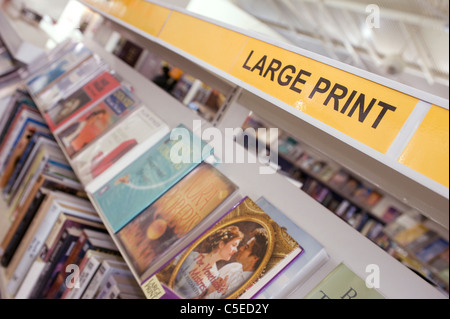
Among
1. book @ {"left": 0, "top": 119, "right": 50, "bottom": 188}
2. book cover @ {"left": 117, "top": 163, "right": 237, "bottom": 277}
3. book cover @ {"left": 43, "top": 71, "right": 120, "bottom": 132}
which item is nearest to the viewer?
book cover @ {"left": 117, "top": 163, "right": 237, "bottom": 277}

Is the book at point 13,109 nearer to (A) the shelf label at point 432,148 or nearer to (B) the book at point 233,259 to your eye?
(B) the book at point 233,259

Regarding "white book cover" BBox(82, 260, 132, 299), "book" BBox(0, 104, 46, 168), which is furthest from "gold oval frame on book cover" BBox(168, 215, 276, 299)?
"book" BBox(0, 104, 46, 168)

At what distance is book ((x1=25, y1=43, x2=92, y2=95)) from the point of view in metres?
2.28

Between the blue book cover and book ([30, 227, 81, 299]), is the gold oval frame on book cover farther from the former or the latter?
book ([30, 227, 81, 299])

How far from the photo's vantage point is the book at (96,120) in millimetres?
1622

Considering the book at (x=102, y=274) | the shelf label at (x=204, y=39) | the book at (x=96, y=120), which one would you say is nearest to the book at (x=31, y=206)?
the book at (x=96, y=120)

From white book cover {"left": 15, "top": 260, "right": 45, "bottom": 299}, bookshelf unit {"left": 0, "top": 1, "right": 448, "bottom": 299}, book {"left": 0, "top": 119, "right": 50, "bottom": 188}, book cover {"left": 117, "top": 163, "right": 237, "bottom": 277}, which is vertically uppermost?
bookshelf unit {"left": 0, "top": 1, "right": 448, "bottom": 299}

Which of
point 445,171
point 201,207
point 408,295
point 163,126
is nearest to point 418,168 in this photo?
point 445,171

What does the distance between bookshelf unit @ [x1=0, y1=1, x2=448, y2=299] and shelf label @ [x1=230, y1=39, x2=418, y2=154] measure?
0.04ft

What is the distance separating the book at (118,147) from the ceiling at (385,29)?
2.18 m

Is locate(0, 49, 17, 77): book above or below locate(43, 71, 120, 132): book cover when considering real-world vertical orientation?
below

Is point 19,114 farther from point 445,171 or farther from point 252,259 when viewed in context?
point 445,171

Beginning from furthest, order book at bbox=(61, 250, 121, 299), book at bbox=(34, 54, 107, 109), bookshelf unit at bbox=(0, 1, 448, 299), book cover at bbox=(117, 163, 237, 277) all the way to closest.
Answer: book at bbox=(34, 54, 107, 109) < book at bbox=(61, 250, 121, 299) < book cover at bbox=(117, 163, 237, 277) < bookshelf unit at bbox=(0, 1, 448, 299)

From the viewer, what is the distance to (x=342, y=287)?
32.5 inches
